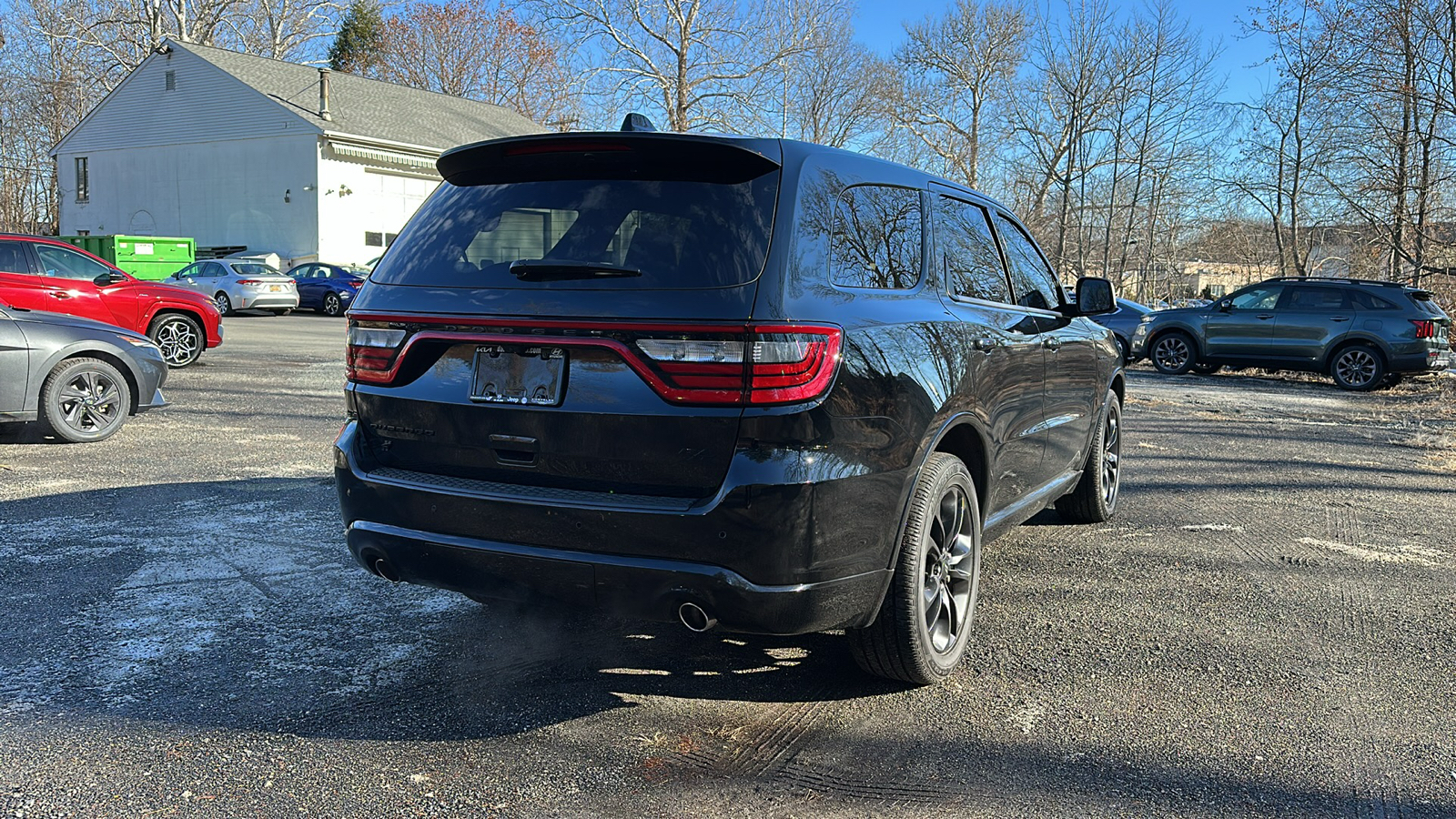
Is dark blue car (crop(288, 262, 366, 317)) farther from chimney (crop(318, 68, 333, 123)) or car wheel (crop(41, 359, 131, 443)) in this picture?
car wheel (crop(41, 359, 131, 443))

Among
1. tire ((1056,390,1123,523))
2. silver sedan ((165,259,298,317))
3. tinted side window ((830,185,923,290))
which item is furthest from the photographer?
silver sedan ((165,259,298,317))

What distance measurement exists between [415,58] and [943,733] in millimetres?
58792

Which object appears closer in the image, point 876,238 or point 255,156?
point 876,238

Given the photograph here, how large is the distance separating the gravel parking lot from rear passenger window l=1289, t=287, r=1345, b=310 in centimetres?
1172

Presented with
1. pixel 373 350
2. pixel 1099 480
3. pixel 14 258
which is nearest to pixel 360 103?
pixel 14 258

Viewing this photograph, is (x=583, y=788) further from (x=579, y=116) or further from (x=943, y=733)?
(x=579, y=116)

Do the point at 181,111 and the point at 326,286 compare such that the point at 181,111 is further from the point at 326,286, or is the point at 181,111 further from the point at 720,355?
the point at 720,355

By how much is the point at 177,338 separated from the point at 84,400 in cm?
626

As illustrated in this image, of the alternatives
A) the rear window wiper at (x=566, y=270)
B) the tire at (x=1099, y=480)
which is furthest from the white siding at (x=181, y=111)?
the rear window wiper at (x=566, y=270)

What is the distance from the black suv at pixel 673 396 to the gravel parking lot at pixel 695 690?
1.40ft

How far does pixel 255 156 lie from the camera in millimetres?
36031

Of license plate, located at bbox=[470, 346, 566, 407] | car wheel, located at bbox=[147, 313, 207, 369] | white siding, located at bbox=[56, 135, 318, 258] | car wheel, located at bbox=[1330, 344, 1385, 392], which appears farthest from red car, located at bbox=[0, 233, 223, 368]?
white siding, located at bbox=[56, 135, 318, 258]

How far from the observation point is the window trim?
3.27 meters

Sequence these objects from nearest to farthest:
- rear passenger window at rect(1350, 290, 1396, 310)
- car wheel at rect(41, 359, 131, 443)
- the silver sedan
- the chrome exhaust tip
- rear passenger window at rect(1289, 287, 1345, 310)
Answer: the chrome exhaust tip < car wheel at rect(41, 359, 131, 443) < rear passenger window at rect(1350, 290, 1396, 310) < rear passenger window at rect(1289, 287, 1345, 310) < the silver sedan
